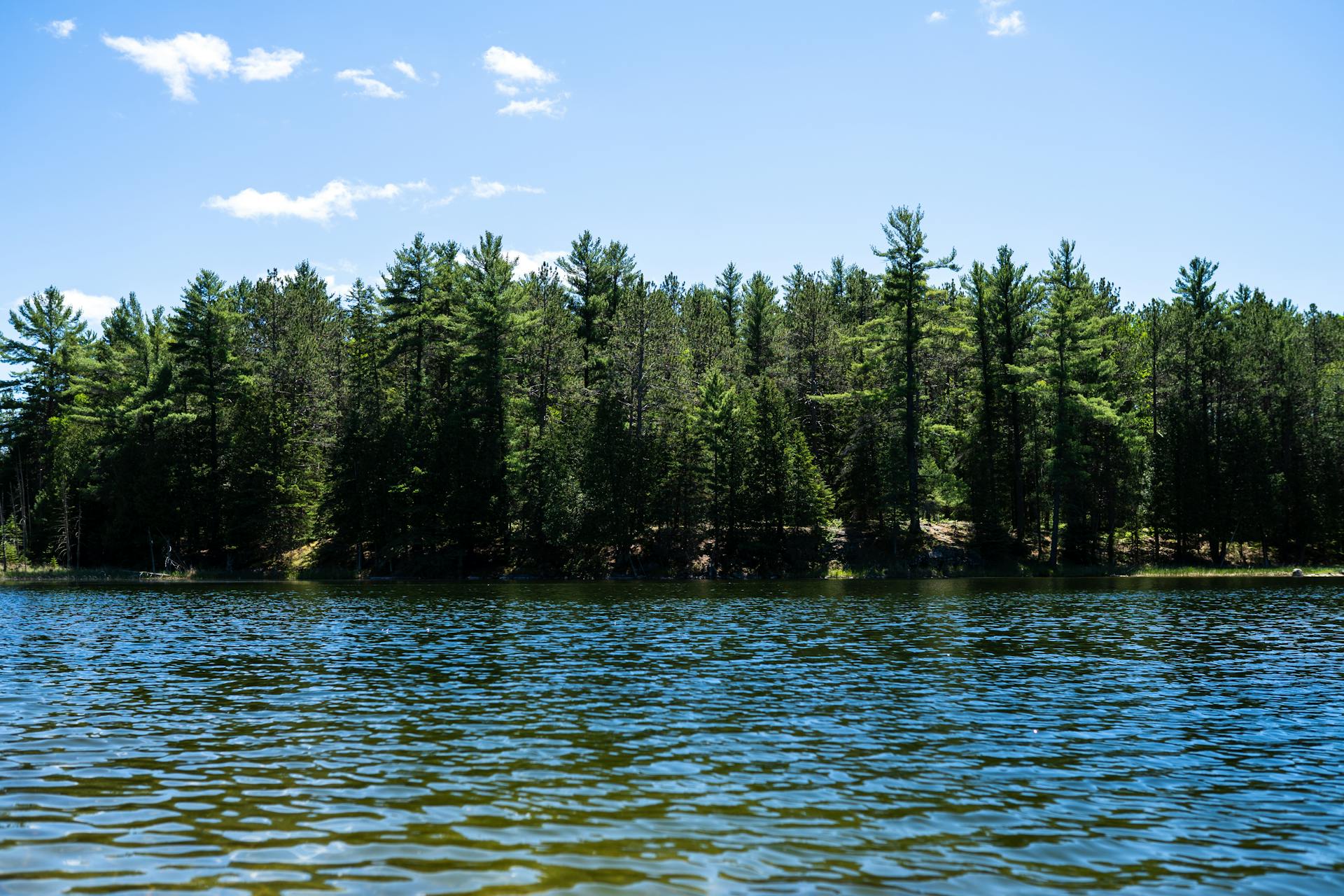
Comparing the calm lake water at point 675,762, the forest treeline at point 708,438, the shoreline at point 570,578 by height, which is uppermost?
the forest treeline at point 708,438

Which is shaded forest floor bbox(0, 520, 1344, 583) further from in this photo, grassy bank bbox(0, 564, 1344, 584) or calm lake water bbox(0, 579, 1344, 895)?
calm lake water bbox(0, 579, 1344, 895)

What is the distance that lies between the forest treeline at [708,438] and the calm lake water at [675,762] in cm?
4133

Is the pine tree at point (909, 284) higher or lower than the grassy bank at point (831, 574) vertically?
higher

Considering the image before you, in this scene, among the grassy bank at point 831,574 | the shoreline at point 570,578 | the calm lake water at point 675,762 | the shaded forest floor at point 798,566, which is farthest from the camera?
the shaded forest floor at point 798,566

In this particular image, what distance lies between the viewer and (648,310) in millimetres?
75125

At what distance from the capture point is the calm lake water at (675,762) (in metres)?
9.61

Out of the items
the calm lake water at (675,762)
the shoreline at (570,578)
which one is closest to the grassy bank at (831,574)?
the shoreline at (570,578)

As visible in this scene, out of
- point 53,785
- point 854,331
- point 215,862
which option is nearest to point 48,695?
point 53,785

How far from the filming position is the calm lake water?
378 inches

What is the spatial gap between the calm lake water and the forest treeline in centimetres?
4133

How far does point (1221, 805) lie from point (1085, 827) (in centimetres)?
255

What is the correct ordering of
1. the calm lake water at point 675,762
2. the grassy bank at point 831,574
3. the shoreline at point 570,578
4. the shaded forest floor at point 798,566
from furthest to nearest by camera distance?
the shaded forest floor at point 798,566, the grassy bank at point 831,574, the shoreline at point 570,578, the calm lake water at point 675,762

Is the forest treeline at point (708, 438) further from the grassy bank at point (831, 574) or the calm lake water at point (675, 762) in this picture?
the calm lake water at point (675, 762)

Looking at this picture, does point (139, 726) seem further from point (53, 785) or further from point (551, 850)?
point (551, 850)
